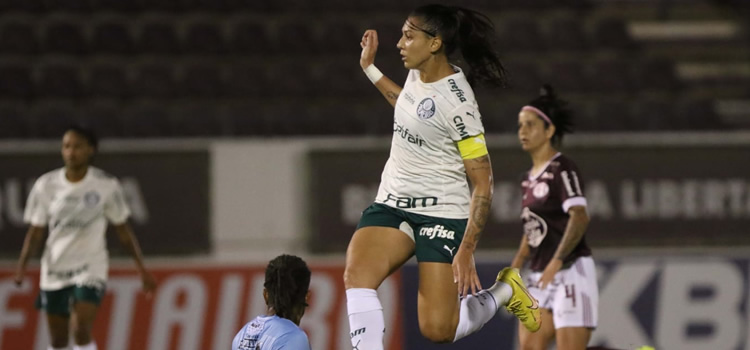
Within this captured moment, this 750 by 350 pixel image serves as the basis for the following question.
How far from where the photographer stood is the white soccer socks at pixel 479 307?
5.26 metres

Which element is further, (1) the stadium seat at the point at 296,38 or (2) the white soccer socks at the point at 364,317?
(1) the stadium seat at the point at 296,38

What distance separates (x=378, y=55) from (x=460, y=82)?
700 centimetres

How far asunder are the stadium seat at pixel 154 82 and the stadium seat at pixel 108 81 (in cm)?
11

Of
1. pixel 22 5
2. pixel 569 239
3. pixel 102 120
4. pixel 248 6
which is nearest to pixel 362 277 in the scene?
pixel 569 239

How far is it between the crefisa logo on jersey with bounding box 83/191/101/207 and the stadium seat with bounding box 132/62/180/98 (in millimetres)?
4126

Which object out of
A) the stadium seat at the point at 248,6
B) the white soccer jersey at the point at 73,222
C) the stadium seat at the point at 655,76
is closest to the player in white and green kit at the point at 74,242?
the white soccer jersey at the point at 73,222

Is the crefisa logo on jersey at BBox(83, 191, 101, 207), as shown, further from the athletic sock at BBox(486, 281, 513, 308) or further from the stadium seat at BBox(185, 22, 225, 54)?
the stadium seat at BBox(185, 22, 225, 54)

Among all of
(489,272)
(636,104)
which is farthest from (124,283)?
(636,104)

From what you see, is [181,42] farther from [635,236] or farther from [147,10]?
[635,236]

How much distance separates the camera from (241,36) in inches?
481

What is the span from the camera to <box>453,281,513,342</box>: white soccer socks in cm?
526

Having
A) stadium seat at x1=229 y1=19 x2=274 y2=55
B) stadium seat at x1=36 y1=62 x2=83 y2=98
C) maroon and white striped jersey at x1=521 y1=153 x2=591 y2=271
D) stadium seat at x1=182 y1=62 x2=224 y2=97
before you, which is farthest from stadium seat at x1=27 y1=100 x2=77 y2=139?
maroon and white striped jersey at x1=521 y1=153 x2=591 y2=271

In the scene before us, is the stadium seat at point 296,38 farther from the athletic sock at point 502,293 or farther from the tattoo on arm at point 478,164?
the tattoo on arm at point 478,164

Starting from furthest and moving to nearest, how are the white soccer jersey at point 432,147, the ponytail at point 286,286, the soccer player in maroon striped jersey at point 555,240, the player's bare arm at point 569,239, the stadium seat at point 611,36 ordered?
the stadium seat at point 611,36
the soccer player in maroon striped jersey at point 555,240
the player's bare arm at point 569,239
the white soccer jersey at point 432,147
the ponytail at point 286,286
